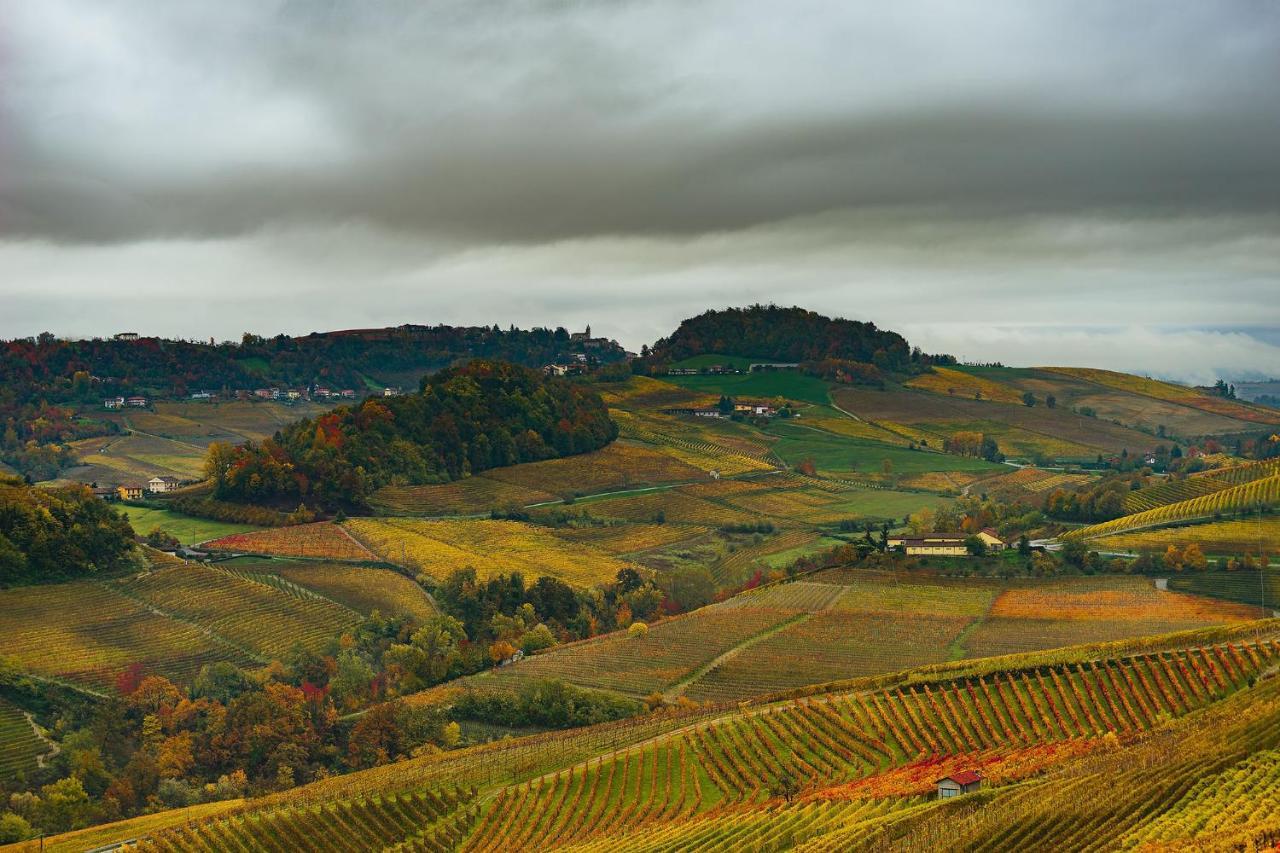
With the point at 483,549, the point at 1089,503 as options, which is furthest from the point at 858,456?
the point at 483,549

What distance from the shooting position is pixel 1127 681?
5734 centimetres

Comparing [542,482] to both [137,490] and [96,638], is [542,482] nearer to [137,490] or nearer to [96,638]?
[137,490]

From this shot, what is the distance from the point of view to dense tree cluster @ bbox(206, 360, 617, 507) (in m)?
114

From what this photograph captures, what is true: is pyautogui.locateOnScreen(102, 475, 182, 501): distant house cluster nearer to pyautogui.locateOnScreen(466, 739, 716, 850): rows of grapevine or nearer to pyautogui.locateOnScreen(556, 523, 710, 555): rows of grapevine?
pyautogui.locateOnScreen(556, 523, 710, 555): rows of grapevine

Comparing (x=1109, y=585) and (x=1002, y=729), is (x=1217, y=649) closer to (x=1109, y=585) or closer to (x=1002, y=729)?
(x=1002, y=729)

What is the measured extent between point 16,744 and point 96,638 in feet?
39.9

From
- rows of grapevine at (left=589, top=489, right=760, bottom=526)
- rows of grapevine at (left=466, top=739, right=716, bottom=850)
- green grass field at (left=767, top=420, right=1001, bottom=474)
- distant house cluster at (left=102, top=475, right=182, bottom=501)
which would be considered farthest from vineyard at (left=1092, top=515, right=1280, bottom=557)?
distant house cluster at (left=102, top=475, right=182, bottom=501)

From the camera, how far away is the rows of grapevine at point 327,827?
159 feet

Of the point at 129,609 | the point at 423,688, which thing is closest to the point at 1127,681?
the point at 423,688

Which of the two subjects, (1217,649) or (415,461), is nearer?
(1217,649)

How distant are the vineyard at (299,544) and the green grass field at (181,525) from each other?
2.17 meters

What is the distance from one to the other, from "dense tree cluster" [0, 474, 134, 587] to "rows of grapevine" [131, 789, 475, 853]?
125ft

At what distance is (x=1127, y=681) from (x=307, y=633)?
160 feet

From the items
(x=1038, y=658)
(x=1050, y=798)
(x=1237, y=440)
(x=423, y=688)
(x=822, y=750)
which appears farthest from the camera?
(x=1237, y=440)
